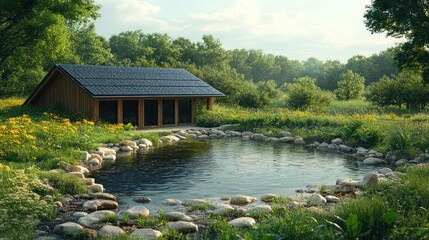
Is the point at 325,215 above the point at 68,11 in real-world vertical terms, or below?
below

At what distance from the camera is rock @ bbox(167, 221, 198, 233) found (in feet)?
23.6

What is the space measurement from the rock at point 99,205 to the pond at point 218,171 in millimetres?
451

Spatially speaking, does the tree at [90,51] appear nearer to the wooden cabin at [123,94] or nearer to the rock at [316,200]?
the wooden cabin at [123,94]

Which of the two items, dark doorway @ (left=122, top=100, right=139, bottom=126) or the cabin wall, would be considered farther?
dark doorway @ (left=122, top=100, right=139, bottom=126)

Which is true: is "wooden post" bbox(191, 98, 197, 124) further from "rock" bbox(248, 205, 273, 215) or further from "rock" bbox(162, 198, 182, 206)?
"rock" bbox(248, 205, 273, 215)

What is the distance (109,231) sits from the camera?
22.6 feet

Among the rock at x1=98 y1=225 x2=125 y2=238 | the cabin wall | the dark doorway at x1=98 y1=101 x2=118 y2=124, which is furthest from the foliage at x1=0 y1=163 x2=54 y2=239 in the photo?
the dark doorway at x1=98 y1=101 x2=118 y2=124

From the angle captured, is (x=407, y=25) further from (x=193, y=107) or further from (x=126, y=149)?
(x=126, y=149)

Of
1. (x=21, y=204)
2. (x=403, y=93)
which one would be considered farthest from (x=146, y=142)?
(x=403, y=93)

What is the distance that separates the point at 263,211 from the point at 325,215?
1.70 metres

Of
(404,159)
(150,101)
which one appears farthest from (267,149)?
(150,101)

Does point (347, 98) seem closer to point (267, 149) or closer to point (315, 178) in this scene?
point (267, 149)

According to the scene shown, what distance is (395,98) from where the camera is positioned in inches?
1336

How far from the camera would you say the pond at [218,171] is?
10.6 meters
